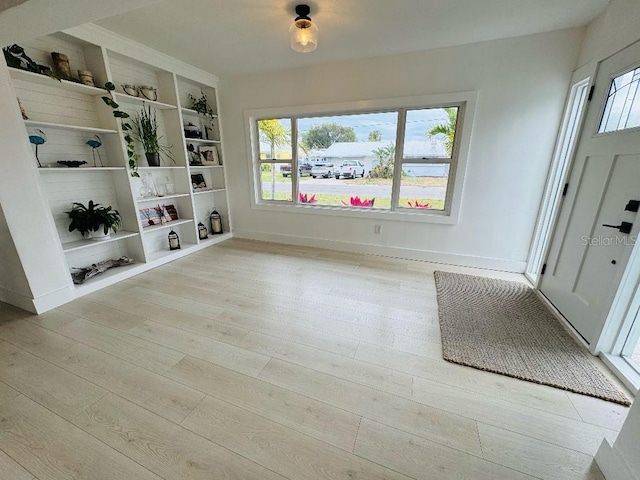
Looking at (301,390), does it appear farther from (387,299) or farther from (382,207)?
(382,207)

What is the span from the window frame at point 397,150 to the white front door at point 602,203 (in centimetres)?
96

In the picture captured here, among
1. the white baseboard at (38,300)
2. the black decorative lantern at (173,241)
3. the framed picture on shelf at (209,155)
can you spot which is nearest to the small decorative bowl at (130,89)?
the framed picture on shelf at (209,155)

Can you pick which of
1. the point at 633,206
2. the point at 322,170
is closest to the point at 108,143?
the point at 322,170

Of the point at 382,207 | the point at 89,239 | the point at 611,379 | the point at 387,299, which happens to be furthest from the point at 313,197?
the point at 611,379

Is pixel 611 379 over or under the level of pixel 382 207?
under

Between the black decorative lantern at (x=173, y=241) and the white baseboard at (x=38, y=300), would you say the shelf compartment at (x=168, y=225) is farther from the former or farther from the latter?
the white baseboard at (x=38, y=300)

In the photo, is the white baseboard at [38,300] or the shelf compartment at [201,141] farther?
the shelf compartment at [201,141]

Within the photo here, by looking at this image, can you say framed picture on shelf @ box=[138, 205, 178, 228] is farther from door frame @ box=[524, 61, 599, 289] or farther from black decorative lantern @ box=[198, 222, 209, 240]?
door frame @ box=[524, 61, 599, 289]

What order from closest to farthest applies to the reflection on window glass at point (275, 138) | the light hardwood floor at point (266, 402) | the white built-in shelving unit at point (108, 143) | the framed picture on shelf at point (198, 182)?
1. the light hardwood floor at point (266, 402)
2. the white built-in shelving unit at point (108, 143)
3. the reflection on window glass at point (275, 138)
4. the framed picture on shelf at point (198, 182)

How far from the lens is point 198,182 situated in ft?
A: 12.8

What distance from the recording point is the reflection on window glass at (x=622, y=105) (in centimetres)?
167

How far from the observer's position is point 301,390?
1471mm

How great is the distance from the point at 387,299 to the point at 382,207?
58.4 inches

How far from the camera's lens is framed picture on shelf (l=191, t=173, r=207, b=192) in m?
3.84
